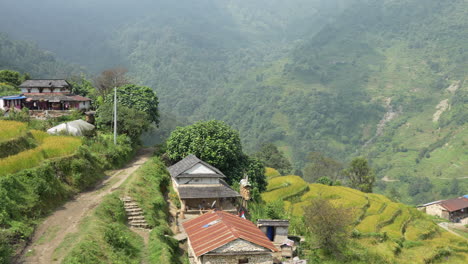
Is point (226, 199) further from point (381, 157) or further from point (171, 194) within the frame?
point (381, 157)

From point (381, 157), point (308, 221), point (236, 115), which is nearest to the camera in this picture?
point (308, 221)

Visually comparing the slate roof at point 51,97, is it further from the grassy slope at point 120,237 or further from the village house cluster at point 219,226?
the grassy slope at point 120,237

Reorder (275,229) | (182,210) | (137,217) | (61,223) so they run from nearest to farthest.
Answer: (61,223)
(137,217)
(275,229)
(182,210)

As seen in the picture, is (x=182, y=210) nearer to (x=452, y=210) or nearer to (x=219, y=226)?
(x=219, y=226)

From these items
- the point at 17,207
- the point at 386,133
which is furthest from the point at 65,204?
the point at 386,133

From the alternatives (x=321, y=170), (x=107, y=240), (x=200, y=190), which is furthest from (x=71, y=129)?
(x=321, y=170)

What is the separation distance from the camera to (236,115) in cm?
19912

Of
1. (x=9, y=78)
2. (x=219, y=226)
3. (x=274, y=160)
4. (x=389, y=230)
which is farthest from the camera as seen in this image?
(x=274, y=160)

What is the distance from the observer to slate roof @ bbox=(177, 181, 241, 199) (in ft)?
94.6

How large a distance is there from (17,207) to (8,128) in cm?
918

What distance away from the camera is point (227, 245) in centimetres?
1984

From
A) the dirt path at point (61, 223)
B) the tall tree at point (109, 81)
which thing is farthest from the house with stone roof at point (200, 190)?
the tall tree at point (109, 81)

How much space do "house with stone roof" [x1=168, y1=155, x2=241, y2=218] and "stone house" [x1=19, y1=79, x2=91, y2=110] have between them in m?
19.1

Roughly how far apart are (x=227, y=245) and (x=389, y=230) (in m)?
25.0
